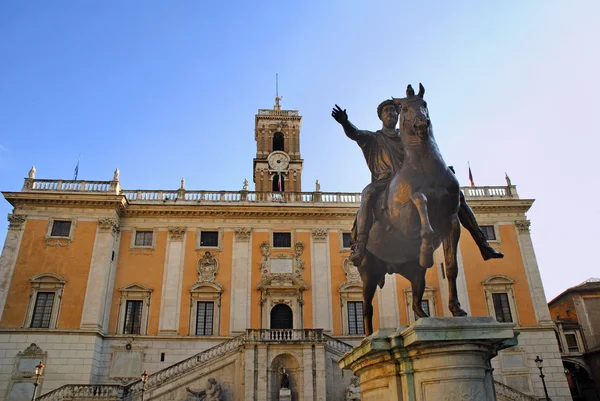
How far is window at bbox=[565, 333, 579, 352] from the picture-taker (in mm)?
39750

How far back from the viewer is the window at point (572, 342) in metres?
39.8

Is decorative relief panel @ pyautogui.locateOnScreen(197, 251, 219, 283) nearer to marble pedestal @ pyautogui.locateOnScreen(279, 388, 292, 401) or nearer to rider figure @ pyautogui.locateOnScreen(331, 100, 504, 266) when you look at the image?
marble pedestal @ pyautogui.locateOnScreen(279, 388, 292, 401)

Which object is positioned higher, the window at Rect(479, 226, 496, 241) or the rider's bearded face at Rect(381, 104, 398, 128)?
the window at Rect(479, 226, 496, 241)

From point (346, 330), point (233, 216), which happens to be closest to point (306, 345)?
point (346, 330)

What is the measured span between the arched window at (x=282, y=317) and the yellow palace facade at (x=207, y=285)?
0.06m

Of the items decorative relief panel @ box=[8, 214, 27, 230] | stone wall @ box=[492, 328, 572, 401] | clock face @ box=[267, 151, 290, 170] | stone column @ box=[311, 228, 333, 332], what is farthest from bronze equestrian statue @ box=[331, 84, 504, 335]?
clock face @ box=[267, 151, 290, 170]

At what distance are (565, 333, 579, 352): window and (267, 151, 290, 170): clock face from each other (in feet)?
89.2

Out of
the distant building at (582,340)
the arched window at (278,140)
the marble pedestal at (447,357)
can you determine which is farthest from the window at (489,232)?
the marble pedestal at (447,357)

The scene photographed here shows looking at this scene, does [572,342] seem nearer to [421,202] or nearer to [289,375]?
[289,375]

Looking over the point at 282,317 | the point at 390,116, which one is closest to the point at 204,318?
the point at 282,317

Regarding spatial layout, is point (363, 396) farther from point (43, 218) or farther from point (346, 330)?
point (43, 218)

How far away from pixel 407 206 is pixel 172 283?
25521 millimetres

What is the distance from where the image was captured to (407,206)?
571cm

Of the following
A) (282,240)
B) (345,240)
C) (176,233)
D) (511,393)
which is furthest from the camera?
(345,240)
